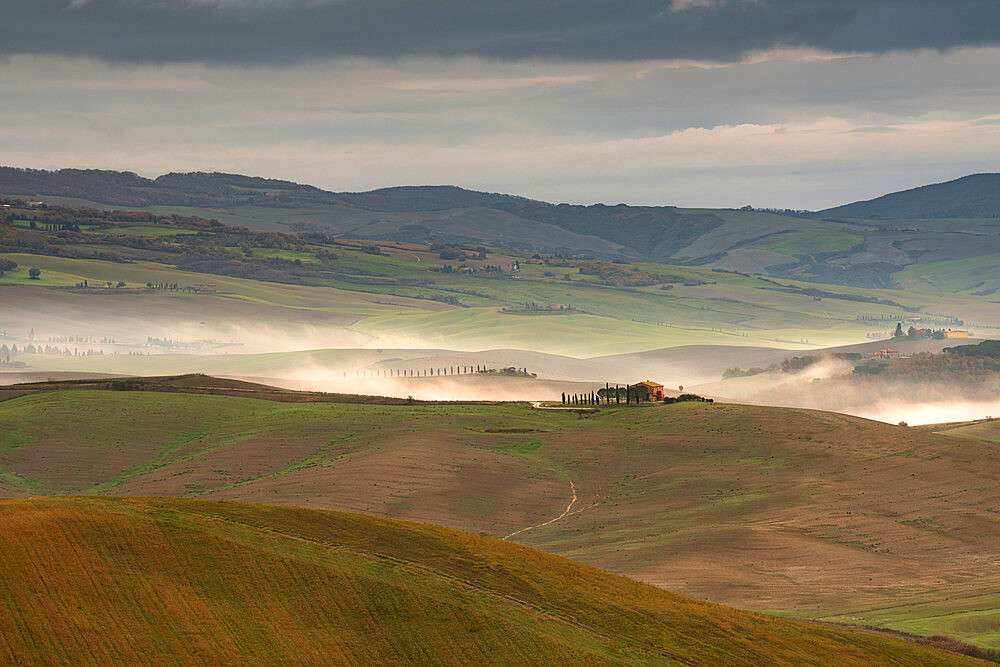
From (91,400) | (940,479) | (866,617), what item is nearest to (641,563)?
(866,617)

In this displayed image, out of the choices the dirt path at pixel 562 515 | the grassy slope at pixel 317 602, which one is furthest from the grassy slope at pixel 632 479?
the grassy slope at pixel 317 602

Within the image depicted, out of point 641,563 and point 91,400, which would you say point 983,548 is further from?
point 91,400

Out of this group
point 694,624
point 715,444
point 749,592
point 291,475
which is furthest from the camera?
point 715,444

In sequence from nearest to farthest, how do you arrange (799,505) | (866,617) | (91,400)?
(866,617), (799,505), (91,400)

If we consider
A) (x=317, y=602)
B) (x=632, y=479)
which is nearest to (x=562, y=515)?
(x=632, y=479)

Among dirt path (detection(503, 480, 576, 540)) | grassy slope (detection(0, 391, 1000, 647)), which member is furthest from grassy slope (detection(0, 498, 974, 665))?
dirt path (detection(503, 480, 576, 540))

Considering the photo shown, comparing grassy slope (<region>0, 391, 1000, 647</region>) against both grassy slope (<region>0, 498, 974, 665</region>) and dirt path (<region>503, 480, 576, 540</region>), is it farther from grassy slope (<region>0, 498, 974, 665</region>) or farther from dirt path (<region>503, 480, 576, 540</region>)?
grassy slope (<region>0, 498, 974, 665</region>)
